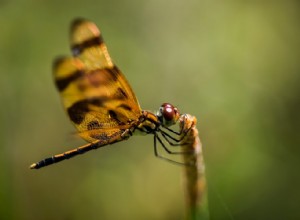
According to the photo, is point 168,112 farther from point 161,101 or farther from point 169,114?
point 161,101

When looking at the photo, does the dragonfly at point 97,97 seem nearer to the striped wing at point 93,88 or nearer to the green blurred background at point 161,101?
the striped wing at point 93,88

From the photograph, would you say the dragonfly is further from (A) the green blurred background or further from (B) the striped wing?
(A) the green blurred background

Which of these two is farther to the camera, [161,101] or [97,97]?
[161,101]

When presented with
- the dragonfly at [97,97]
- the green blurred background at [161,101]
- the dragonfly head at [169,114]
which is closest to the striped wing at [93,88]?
the dragonfly at [97,97]

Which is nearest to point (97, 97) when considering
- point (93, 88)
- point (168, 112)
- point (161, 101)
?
point (93, 88)

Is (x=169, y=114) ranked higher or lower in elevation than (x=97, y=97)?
lower
